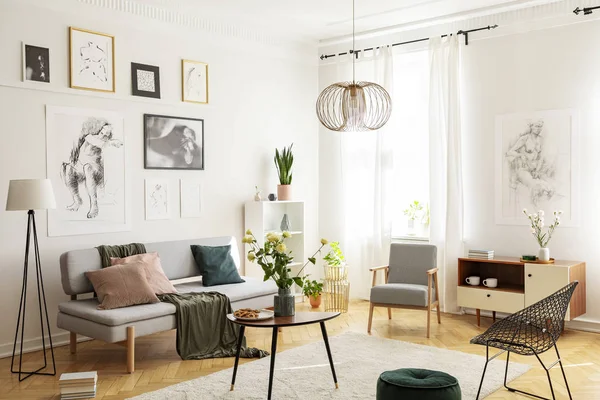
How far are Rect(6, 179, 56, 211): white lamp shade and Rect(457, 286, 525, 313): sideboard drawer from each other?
160 inches

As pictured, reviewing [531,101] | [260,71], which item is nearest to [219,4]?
[260,71]

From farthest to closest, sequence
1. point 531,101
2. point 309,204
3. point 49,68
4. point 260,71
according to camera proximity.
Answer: point 309,204 → point 260,71 → point 531,101 → point 49,68

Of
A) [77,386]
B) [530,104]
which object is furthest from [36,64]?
[530,104]

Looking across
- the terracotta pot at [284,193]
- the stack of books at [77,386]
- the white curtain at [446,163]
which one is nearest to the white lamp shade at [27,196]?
the stack of books at [77,386]

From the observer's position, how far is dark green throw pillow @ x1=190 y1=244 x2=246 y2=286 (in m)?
6.02

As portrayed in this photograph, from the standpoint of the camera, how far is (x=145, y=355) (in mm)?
5273

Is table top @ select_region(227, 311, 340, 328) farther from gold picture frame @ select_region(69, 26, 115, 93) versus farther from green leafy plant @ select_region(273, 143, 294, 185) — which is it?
green leafy plant @ select_region(273, 143, 294, 185)

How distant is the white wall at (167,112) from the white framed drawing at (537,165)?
2.49m

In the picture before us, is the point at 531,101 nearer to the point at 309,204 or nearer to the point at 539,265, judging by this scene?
the point at 539,265

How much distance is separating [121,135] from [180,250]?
1.26 metres

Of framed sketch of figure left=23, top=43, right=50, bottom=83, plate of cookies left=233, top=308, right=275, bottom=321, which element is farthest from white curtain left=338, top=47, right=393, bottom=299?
framed sketch of figure left=23, top=43, right=50, bottom=83

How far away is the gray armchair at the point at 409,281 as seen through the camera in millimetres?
5852

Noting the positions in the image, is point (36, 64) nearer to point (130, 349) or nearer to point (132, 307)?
point (132, 307)

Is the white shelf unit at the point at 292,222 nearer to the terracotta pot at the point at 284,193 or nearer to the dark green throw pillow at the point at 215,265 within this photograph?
Result: the terracotta pot at the point at 284,193
